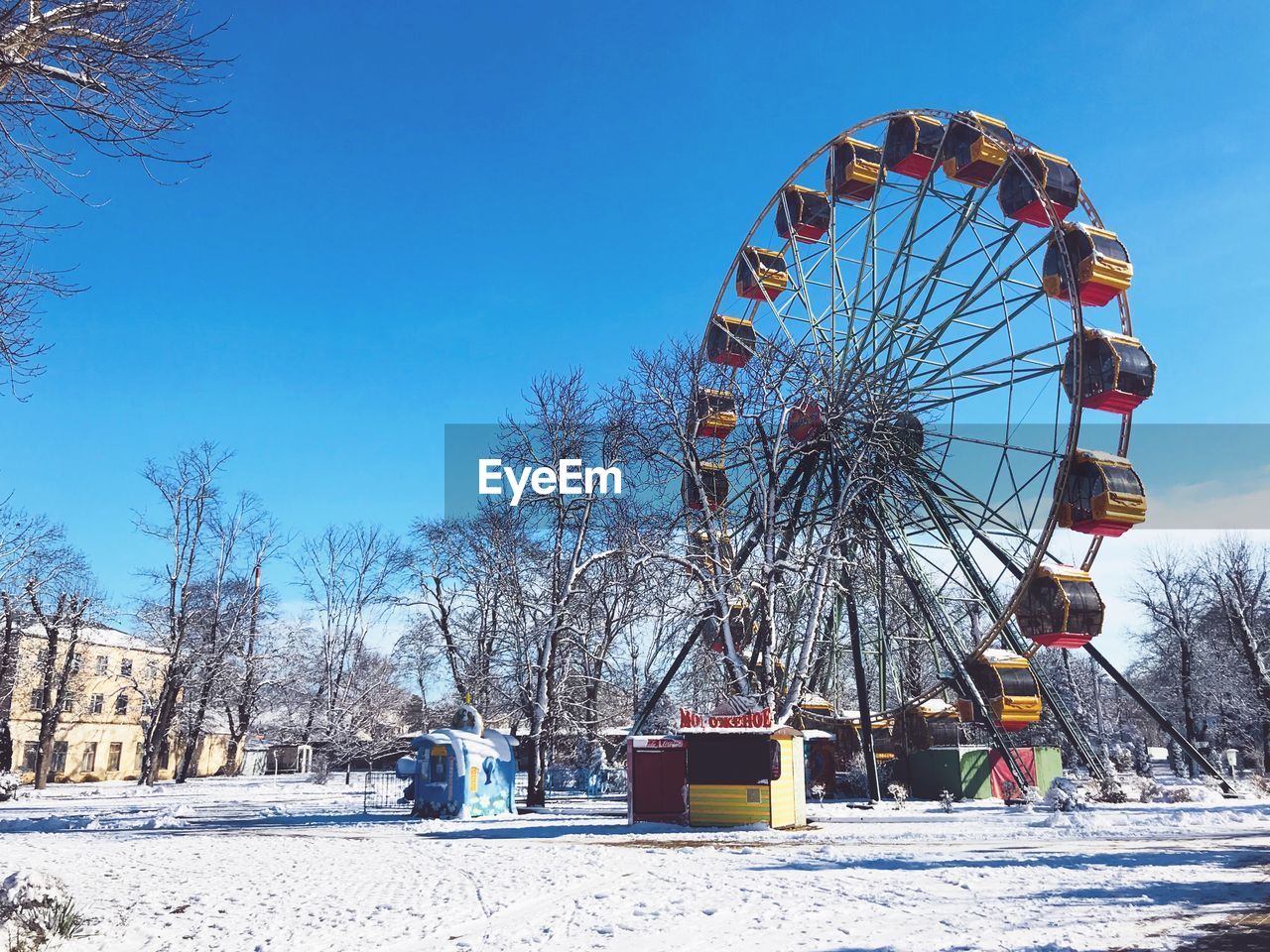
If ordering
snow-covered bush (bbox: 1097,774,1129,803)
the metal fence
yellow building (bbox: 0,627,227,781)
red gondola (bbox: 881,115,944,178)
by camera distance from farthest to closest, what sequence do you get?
yellow building (bbox: 0,627,227,781)
red gondola (bbox: 881,115,944,178)
the metal fence
snow-covered bush (bbox: 1097,774,1129,803)

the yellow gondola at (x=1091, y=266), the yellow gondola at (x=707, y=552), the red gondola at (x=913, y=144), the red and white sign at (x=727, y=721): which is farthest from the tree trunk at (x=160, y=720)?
the yellow gondola at (x=1091, y=266)

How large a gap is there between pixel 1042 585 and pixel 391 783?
26.5 m

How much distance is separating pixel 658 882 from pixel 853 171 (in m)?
20.8

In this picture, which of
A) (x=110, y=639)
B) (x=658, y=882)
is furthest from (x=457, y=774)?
(x=110, y=639)

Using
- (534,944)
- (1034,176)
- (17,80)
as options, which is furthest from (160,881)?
(1034,176)

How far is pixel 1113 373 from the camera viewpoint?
19.4 m

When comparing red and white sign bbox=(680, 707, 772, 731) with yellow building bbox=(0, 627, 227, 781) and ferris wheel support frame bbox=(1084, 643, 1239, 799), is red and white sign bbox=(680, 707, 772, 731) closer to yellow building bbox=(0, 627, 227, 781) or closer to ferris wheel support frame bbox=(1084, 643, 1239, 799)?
ferris wheel support frame bbox=(1084, 643, 1239, 799)

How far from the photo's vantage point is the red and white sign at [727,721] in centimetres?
1789

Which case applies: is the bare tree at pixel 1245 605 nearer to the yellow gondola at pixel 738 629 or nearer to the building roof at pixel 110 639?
the yellow gondola at pixel 738 629

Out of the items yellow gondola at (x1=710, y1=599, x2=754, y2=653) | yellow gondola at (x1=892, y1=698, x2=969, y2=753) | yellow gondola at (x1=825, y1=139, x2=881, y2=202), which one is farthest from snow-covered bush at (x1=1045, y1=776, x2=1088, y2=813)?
yellow gondola at (x1=825, y1=139, x2=881, y2=202)

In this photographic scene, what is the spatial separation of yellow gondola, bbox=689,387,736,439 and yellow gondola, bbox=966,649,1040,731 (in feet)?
29.6

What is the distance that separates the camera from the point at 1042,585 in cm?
2033

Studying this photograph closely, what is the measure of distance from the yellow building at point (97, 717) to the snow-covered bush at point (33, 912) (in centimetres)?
3857

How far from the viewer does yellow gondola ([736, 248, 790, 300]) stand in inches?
1078
